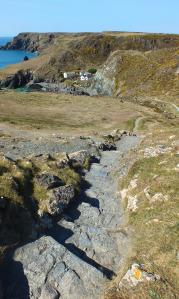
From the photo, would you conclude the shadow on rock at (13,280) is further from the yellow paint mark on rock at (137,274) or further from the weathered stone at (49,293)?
the yellow paint mark on rock at (137,274)

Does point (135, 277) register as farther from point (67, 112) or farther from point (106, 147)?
point (67, 112)

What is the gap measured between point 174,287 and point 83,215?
36.2ft

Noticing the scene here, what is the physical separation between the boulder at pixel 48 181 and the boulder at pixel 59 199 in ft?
2.06

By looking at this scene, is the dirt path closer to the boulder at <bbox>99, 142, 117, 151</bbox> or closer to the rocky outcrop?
the boulder at <bbox>99, 142, 117, 151</bbox>

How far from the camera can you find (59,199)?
96.7 feet

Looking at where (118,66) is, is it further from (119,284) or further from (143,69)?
(119,284)

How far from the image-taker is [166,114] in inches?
4077

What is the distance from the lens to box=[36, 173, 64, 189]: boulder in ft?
101

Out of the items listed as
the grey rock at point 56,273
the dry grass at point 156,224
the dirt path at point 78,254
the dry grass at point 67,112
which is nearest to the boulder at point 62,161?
the dirt path at point 78,254

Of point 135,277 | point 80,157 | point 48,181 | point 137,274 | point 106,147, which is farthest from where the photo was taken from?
point 106,147

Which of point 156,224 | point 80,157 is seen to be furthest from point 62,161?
point 156,224

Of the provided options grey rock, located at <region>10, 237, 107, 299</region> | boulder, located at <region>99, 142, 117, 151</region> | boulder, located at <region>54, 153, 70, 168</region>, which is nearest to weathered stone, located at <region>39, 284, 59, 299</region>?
grey rock, located at <region>10, 237, 107, 299</region>

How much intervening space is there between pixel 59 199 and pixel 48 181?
2160 millimetres

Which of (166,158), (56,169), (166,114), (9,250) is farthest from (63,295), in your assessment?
(166,114)
